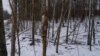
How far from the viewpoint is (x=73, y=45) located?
8422mm

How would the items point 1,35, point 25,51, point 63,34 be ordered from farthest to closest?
point 63,34
point 25,51
point 1,35

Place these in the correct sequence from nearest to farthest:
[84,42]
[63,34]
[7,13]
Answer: [84,42]
[63,34]
[7,13]

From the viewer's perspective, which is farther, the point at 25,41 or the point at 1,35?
the point at 25,41

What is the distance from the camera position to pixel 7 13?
14359 mm

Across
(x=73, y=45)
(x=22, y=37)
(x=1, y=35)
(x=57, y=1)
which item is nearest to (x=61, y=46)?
(x=73, y=45)

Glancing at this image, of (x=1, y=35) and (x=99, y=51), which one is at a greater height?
(x=1, y=35)

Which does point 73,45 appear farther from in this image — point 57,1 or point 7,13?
point 7,13

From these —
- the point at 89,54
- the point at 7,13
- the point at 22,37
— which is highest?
the point at 7,13

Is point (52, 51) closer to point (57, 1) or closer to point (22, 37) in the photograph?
point (22, 37)

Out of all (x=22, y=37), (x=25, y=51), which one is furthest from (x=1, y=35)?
(x=22, y=37)

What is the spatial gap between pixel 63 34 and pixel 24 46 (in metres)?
2.39

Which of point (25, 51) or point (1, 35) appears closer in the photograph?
point (1, 35)

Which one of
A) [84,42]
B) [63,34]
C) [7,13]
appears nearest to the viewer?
[84,42]

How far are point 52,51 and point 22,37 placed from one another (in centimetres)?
170
